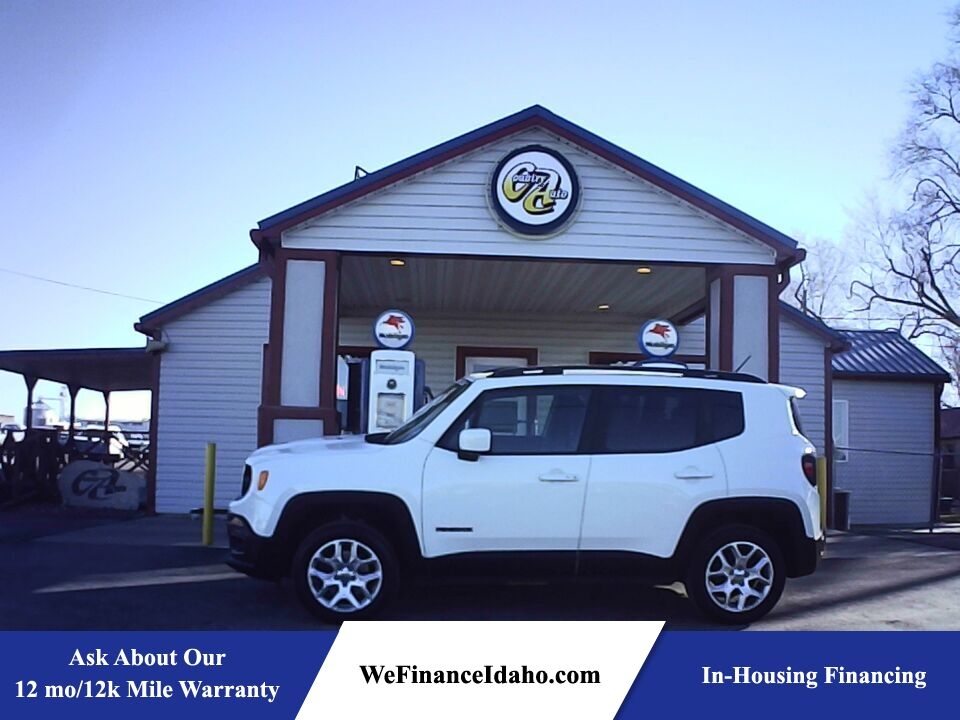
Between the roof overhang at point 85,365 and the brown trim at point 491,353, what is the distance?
5.47m

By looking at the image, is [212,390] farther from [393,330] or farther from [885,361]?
[885,361]

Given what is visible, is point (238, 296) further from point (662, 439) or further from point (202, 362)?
point (662, 439)

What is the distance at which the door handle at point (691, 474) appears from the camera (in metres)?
A: 7.10

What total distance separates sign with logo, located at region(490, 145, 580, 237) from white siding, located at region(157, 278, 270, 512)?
6351 millimetres

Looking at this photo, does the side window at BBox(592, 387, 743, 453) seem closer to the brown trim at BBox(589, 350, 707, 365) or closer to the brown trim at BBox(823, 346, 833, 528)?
the brown trim at BBox(823, 346, 833, 528)

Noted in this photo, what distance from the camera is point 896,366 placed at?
20266 millimetres

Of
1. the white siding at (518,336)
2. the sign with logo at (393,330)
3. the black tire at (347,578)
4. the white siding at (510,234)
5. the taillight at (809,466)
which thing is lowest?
the black tire at (347,578)

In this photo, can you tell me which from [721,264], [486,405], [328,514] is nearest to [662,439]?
[486,405]

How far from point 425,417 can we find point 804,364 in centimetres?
1189

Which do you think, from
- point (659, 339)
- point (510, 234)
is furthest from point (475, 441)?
point (659, 339)

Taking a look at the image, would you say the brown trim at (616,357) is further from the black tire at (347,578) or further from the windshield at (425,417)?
the black tire at (347,578)

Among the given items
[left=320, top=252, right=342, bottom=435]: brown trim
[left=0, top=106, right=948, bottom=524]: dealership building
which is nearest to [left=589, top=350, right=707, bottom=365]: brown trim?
[left=0, top=106, right=948, bottom=524]: dealership building

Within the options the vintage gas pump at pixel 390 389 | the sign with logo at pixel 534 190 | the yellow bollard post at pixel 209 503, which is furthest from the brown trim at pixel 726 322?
the yellow bollard post at pixel 209 503

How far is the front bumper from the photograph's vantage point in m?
7.00
